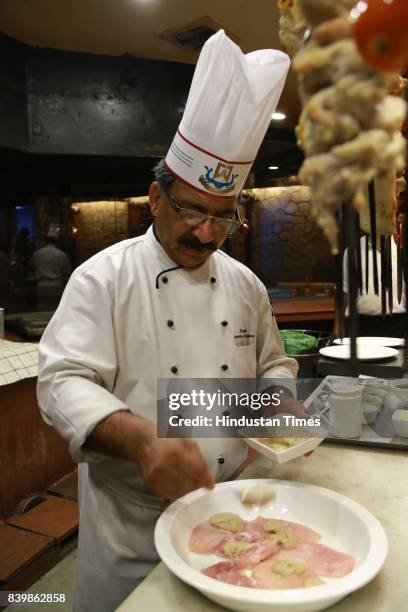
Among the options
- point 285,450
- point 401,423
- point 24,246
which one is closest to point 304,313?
point 24,246

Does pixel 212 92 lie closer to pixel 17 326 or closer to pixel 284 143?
pixel 17 326

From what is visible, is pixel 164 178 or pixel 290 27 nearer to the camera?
pixel 290 27

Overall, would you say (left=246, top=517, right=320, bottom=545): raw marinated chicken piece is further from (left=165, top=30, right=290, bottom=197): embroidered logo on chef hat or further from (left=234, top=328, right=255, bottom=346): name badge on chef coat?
(left=165, top=30, right=290, bottom=197): embroidered logo on chef hat

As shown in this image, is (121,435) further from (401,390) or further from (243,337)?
(401,390)

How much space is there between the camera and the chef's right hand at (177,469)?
1.18 meters

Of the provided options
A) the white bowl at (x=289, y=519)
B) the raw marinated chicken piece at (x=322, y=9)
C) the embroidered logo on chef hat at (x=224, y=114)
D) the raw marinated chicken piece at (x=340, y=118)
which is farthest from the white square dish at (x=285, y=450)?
the raw marinated chicken piece at (x=322, y=9)

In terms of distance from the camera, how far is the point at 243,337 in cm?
202

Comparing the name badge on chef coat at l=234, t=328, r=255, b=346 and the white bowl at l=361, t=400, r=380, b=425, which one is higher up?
the name badge on chef coat at l=234, t=328, r=255, b=346

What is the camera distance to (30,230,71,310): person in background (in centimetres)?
616

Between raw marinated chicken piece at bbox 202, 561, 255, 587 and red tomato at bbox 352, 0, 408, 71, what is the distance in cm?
105

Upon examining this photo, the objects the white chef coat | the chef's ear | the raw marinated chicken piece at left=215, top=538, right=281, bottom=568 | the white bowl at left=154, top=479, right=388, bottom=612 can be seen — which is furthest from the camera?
the chef's ear

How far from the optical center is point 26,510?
355 centimetres

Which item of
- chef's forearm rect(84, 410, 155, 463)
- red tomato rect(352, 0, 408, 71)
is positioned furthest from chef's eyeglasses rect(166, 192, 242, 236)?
red tomato rect(352, 0, 408, 71)

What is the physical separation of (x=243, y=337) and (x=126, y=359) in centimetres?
50
